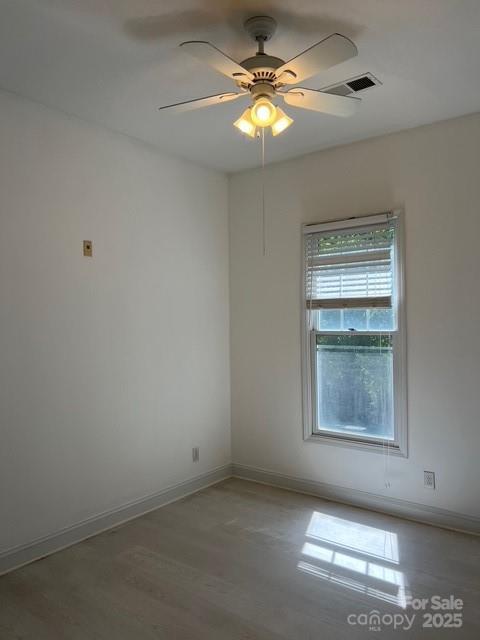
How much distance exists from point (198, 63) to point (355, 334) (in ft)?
7.13

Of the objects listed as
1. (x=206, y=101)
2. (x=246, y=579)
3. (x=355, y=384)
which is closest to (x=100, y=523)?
(x=246, y=579)

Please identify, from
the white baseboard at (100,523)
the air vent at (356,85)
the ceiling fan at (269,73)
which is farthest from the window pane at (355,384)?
the ceiling fan at (269,73)

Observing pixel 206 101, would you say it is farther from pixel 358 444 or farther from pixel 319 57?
pixel 358 444

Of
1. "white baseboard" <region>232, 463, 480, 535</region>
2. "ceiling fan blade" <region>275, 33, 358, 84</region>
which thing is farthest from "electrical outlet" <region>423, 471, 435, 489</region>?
"ceiling fan blade" <region>275, 33, 358, 84</region>

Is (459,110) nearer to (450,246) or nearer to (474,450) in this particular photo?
(450,246)

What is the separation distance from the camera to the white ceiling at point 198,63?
2.05 metres

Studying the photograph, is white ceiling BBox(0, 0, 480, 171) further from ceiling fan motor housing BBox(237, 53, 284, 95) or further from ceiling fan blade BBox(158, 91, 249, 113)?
ceiling fan blade BBox(158, 91, 249, 113)

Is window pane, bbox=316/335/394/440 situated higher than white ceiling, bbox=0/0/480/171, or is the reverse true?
white ceiling, bbox=0/0/480/171

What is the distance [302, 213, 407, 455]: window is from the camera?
3461 millimetres

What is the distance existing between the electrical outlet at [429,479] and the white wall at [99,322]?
1.75m

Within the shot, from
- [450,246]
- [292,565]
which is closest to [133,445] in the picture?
[292,565]

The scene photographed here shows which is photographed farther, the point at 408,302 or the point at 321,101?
the point at 408,302

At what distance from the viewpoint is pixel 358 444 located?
362 centimetres

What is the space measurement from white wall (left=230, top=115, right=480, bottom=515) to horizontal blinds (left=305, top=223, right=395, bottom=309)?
0.45 ft
